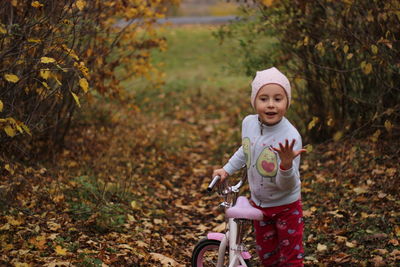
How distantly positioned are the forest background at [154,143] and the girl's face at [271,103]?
147 cm

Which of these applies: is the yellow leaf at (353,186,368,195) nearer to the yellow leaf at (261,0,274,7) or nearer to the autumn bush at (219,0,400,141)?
the autumn bush at (219,0,400,141)

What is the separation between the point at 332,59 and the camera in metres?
7.82

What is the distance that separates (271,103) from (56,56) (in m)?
2.80

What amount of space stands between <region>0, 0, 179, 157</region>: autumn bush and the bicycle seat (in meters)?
1.80

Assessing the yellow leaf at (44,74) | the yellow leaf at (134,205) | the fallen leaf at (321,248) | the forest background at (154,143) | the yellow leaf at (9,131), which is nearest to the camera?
the yellow leaf at (9,131)

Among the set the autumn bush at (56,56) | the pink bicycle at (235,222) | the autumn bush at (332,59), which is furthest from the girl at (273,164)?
the autumn bush at (332,59)

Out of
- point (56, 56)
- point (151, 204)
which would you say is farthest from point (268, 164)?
point (151, 204)

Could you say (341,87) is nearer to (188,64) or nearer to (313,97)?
(313,97)

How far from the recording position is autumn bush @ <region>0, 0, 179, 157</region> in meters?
5.20

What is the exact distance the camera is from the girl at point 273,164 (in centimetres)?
357

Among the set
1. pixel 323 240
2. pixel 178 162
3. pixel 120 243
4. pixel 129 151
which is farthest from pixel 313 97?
pixel 120 243

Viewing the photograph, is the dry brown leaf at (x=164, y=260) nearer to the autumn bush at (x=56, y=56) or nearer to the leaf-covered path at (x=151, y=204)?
the leaf-covered path at (x=151, y=204)

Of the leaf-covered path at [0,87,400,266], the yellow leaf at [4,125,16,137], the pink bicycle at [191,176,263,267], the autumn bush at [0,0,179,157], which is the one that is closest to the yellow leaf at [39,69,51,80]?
the autumn bush at [0,0,179,157]

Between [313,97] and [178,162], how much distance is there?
225 centimetres
